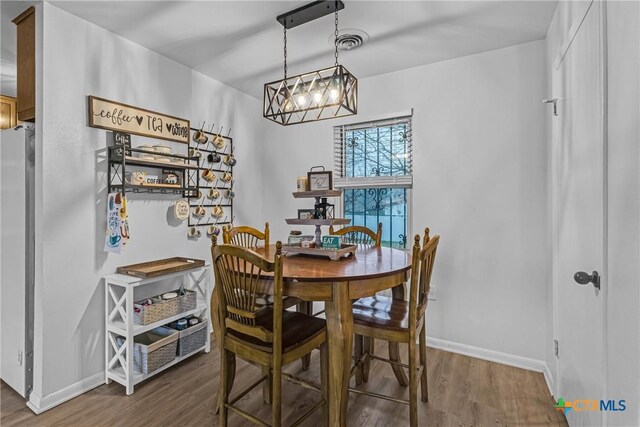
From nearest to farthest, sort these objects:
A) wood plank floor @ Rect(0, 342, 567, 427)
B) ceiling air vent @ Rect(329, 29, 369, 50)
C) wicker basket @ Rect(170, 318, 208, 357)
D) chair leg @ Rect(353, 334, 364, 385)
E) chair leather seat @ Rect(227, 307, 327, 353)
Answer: chair leather seat @ Rect(227, 307, 327, 353)
wood plank floor @ Rect(0, 342, 567, 427)
chair leg @ Rect(353, 334, 364, 385)
ceiling air vent @ Rect(329, 29, 369, 50)
wicker basket @ Rect(170, 318, 208, 357)

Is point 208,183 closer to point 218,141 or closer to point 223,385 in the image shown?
point 218,141

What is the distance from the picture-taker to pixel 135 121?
2.48 metres

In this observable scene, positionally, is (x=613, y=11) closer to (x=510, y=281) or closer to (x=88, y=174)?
(x=510, y=281)

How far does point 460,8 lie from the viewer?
206 centimetres

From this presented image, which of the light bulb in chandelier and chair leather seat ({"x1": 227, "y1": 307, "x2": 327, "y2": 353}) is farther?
the light bulb in chandelier

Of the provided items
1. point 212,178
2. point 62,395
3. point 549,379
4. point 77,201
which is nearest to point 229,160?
point 212,178

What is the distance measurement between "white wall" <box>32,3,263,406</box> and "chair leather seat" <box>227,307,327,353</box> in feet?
4.12

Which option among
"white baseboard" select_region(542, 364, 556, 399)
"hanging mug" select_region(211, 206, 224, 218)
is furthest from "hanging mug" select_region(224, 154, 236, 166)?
"white baseboard" select_region(542, 364, 556, 399)

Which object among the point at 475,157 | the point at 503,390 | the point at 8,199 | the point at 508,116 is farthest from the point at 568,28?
the point at 8,199

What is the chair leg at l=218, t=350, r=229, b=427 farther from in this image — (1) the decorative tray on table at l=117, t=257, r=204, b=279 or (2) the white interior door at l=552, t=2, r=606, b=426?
(2) the white interior door at l=552, t=2, r=606, b=426

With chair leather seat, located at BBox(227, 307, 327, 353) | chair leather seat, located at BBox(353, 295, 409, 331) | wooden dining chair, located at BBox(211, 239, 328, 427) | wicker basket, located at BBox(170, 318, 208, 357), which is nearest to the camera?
wooden dining chair, located at BBox(211, 239, 328, 427)

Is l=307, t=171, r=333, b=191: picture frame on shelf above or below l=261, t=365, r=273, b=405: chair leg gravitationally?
above

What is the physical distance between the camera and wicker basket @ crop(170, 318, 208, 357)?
2494 millimetres

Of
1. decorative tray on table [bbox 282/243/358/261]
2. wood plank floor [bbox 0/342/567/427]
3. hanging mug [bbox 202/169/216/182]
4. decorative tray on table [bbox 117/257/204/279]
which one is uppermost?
hanging mug [bbox 202/169/216/182]
